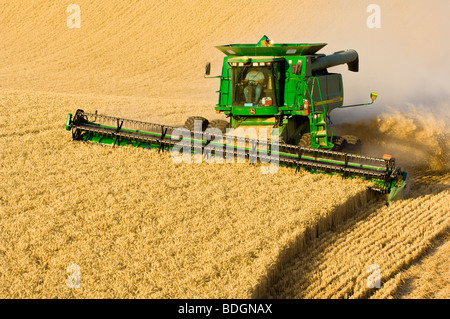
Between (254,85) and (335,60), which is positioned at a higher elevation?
(335,60)

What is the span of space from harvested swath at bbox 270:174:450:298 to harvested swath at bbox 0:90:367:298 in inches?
8.9

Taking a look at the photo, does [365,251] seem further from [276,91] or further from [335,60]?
[335,60]

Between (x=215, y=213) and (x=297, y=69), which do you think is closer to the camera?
(x=215, y=213)

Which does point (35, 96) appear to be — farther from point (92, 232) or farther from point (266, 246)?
point (266, 246)

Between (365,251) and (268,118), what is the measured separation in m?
3.65

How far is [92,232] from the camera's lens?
227 inches

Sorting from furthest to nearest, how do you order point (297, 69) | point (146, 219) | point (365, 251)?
point (297, 69)
point (146, 219)
point (365, 251)

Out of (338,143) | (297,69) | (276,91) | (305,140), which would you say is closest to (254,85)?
(276,91)

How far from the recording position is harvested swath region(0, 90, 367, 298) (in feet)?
15.7

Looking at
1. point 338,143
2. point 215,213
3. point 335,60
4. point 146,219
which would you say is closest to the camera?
point 146,219

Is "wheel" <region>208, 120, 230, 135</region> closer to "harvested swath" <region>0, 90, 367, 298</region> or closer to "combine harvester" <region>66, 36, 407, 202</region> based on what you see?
"combine harvester" <region>66, 36, 407, 202</region>

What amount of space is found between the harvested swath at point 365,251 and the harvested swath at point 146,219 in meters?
0.23

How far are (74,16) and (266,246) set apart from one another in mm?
26873

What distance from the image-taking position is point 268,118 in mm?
8922
